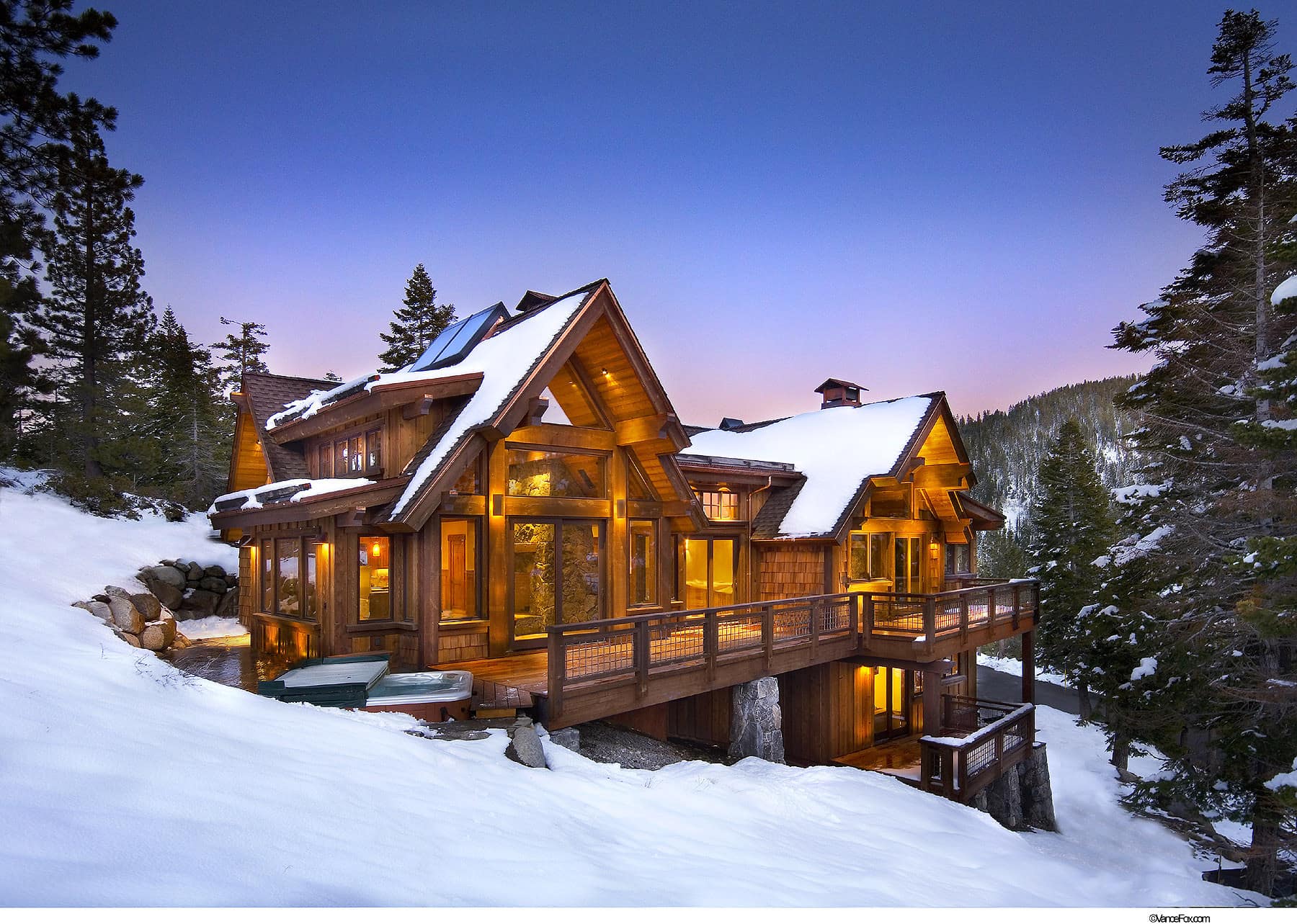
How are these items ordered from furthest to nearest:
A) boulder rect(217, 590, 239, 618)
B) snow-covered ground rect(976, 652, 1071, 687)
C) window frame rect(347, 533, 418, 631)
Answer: snow-covered ground rect(976, 652, 1071, 687) → boulder rect(217, 590, 239, 618) → window frame rect(347, 533, 418, 631)

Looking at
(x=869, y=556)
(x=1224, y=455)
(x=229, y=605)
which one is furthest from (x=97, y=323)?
(x=1224, y=455)

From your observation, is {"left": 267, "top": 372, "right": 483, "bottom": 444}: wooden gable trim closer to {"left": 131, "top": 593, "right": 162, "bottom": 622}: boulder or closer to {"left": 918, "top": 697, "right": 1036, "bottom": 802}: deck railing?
{"left": 131, "top": 593, "right": 162, "bottom": 622}: boulder

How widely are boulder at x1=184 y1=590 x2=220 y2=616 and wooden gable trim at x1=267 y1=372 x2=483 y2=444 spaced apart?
9.49 metres

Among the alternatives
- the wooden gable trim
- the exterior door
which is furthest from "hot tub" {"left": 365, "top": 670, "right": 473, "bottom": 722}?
the exterior door

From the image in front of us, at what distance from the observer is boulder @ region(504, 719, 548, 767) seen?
6.86m

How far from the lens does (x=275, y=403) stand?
1688 cm

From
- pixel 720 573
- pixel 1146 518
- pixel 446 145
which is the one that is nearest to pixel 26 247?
pixel 446 145

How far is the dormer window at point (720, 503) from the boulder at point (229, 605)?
45.0ft

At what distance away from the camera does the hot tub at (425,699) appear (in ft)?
26.7

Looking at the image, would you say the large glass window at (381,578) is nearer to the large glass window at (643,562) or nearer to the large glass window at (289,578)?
the large glass window at (289,578)

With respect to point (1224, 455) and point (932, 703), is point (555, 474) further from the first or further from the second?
point (1224, 455)

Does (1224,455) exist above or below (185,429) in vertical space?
below

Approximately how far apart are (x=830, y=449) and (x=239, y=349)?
41147mm

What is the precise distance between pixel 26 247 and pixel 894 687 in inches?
798
